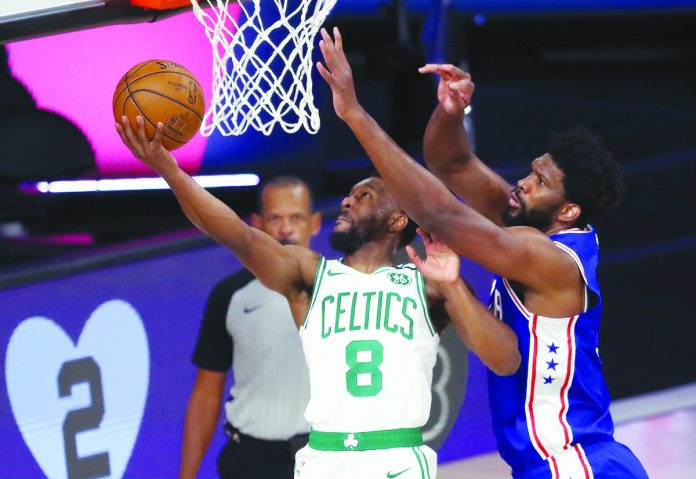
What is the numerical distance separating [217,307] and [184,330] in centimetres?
63

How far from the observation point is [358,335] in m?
4.43

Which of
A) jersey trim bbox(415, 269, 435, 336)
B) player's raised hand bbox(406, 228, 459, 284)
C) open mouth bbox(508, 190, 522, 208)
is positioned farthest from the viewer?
open mouth bbox(508, 190, 522, 208)

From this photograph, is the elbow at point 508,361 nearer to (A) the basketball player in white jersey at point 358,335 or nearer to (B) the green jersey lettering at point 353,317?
(A) the basketball player in white jersey at point 358,335

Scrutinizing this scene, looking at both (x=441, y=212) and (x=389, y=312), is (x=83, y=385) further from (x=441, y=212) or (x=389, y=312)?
(x=441, y=212)

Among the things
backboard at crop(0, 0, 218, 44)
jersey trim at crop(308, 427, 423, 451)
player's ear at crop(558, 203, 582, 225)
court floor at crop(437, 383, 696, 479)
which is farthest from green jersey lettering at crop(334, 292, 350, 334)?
court floor at crop(437, 383, 696, 479)

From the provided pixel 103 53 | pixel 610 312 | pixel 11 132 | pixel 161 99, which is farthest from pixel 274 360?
pixel 610 312

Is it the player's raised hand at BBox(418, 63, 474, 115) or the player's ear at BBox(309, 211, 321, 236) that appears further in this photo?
the player's ear at BBox(309, 211, 321, 236)

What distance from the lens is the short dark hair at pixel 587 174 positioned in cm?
458

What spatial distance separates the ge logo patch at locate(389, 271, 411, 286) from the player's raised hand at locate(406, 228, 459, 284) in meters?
0.31

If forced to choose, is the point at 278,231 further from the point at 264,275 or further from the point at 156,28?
the point at 156,28

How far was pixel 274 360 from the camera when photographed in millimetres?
5496

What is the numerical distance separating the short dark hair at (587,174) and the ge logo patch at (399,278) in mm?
643

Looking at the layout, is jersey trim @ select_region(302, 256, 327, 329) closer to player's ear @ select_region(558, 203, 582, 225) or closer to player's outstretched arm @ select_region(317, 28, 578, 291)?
player's outstretched arm @ select_region(317, 28, 578, 291)

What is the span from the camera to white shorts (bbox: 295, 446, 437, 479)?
429cm
